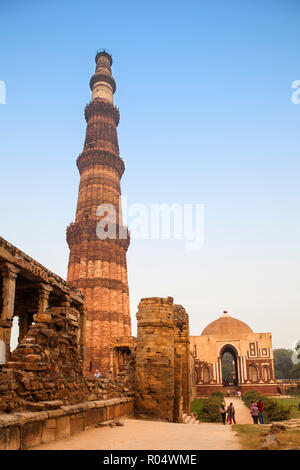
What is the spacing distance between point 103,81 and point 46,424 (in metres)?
36.4

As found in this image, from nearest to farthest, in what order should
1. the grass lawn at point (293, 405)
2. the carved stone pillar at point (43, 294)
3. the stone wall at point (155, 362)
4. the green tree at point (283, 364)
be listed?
1. the stone wall at point (155, 362)
2. the carved stone pillar at point (43, 294)
3. the grass lawn at point (293, 405)
4. the green tree at point (283, 364)

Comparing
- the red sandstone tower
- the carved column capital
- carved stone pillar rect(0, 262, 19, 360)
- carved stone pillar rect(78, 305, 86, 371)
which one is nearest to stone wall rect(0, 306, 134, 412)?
carved stone pillar rect(0, 262, 19, 360)

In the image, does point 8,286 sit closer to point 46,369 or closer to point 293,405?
point 46,369

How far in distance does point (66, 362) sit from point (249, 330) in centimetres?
3375

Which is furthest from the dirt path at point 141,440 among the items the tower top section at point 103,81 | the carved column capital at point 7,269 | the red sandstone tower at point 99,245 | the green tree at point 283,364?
the green tree at point 283,364

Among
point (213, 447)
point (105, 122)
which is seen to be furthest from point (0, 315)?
point (105, 122)

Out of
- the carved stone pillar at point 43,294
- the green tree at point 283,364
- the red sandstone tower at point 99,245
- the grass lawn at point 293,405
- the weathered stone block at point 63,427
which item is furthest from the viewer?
the green tree at point 283,364

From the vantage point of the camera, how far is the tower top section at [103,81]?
36.8m

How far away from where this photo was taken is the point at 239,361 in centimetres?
3456

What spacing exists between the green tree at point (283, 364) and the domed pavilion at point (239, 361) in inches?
997

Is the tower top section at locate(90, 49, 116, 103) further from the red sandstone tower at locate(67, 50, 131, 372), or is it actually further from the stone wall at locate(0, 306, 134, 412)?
the stone wall at locate(0, 306, 134, 412)

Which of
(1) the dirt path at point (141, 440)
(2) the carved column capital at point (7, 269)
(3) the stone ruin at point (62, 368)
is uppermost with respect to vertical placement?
(2) the carved column capital at point (7, 269)

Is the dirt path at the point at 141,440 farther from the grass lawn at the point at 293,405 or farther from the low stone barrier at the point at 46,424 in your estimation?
the grass lawn at the point at 293,405

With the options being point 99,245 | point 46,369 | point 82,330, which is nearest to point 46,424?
point 46,369
